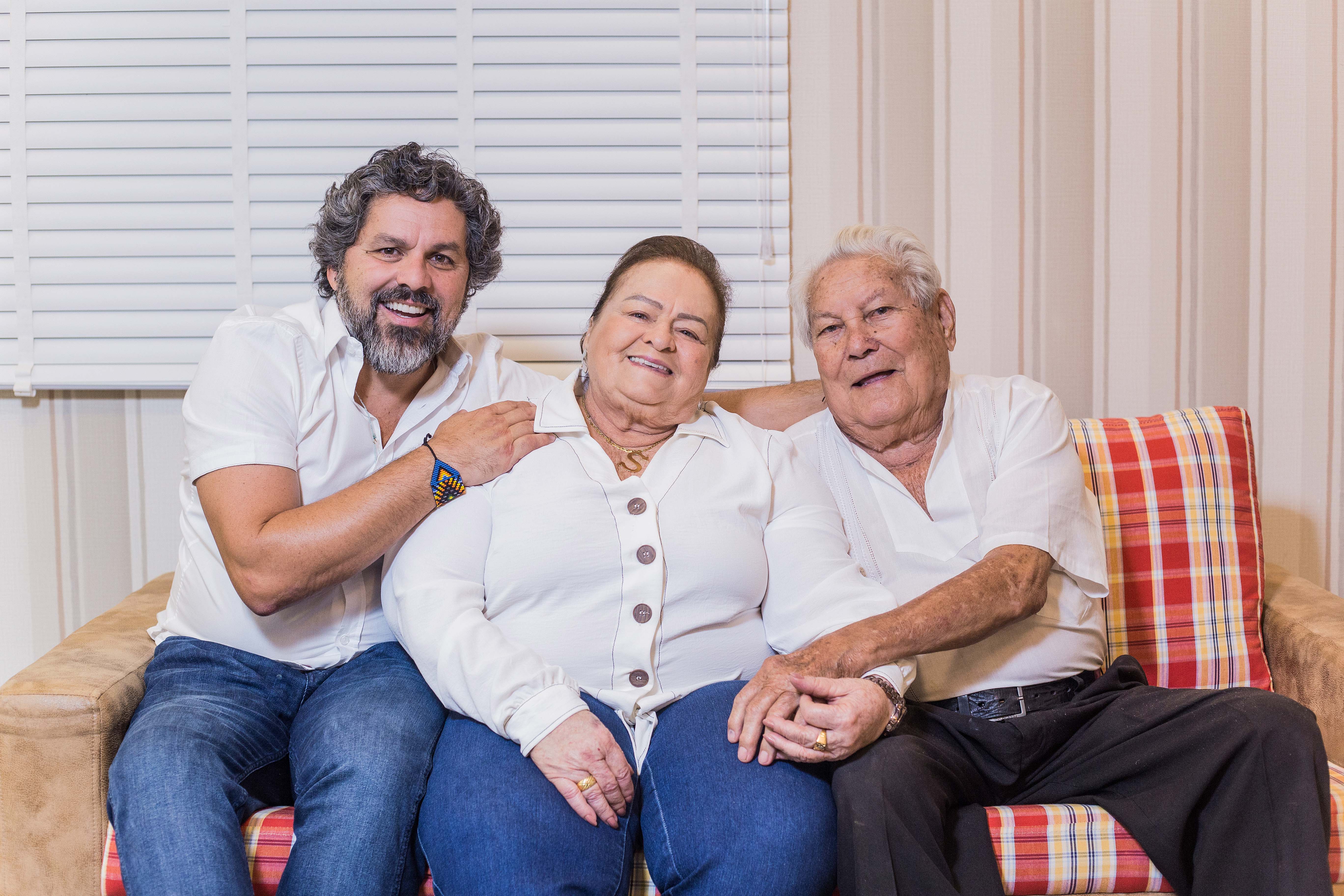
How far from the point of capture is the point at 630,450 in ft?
5.35

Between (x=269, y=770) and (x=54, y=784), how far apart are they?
0.30m

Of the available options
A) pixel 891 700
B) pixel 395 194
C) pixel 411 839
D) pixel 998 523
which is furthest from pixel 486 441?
pixel 998 523

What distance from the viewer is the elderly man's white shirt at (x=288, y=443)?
154 centimetres

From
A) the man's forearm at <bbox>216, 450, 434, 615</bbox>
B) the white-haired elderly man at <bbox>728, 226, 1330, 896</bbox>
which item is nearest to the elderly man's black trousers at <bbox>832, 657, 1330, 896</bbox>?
the white-haired elderly man at <bbox>728, 226, 1330, 896</bbox>

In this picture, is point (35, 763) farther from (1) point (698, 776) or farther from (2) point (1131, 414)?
(2) point (1131, 414)

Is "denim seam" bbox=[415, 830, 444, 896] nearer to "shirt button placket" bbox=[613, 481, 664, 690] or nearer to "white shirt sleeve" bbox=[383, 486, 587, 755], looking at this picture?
"white shirt sleeve" bbox=[383, 486, 587, 755]

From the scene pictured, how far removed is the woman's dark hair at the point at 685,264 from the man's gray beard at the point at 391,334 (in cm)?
27

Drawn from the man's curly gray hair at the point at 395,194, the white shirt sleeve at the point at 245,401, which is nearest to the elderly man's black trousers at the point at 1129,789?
the white shirt sleeve at the point at 245,401

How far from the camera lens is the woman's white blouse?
1441mm

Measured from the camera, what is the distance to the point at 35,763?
1.42 metres

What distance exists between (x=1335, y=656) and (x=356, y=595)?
5.80ft

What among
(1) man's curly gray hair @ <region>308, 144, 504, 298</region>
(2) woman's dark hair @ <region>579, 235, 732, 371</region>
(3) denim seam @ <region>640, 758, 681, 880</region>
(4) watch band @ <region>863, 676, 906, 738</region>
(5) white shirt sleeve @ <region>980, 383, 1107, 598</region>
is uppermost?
(1) man's curly gray hair @ <region>308, 144, 504, 298</region>

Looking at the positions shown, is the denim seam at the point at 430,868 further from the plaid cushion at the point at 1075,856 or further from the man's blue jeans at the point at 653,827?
the plaid cushion at the point at 1075,856

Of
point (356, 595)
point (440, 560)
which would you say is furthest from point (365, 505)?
point (356, 595)
